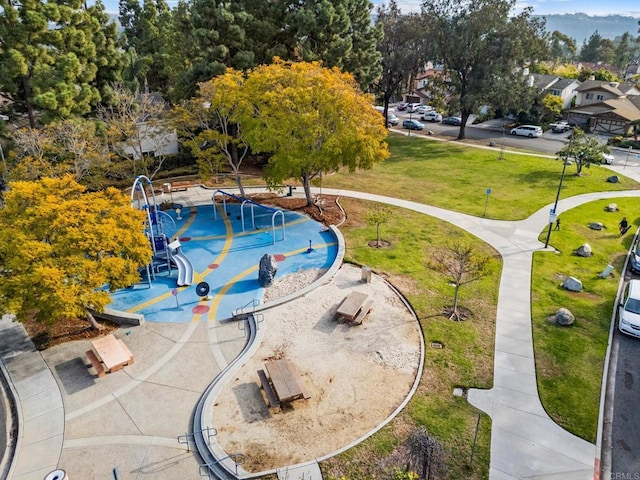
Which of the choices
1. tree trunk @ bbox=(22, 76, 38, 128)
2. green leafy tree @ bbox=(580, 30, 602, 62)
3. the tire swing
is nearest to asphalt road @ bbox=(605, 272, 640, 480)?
the tire swing

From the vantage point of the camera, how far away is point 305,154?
2769 centimetres

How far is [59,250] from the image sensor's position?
17.0 meters

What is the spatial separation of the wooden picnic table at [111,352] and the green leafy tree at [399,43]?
44.4 meters

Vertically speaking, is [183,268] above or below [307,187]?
below

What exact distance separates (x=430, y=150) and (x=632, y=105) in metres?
33.3

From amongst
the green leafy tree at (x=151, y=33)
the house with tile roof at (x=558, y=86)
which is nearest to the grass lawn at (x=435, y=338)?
the green leafy tree at (x=151, y=33)

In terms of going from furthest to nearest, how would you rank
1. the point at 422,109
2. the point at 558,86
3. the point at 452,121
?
the point at 422,109
the point at 558,86
the point at 452,121

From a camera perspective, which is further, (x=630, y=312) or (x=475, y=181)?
(x=475, y=181)

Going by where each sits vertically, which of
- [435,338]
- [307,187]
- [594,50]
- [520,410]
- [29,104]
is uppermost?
[594,50]

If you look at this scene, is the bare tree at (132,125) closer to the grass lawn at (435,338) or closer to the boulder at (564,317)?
the grass lawn at (435,338)

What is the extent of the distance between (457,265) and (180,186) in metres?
23.2

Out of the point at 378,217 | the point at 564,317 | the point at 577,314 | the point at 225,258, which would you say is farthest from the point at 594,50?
the point at 225,258

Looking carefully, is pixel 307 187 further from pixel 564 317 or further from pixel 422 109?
pixel 422 109

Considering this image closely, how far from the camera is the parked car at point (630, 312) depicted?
62.0ft
